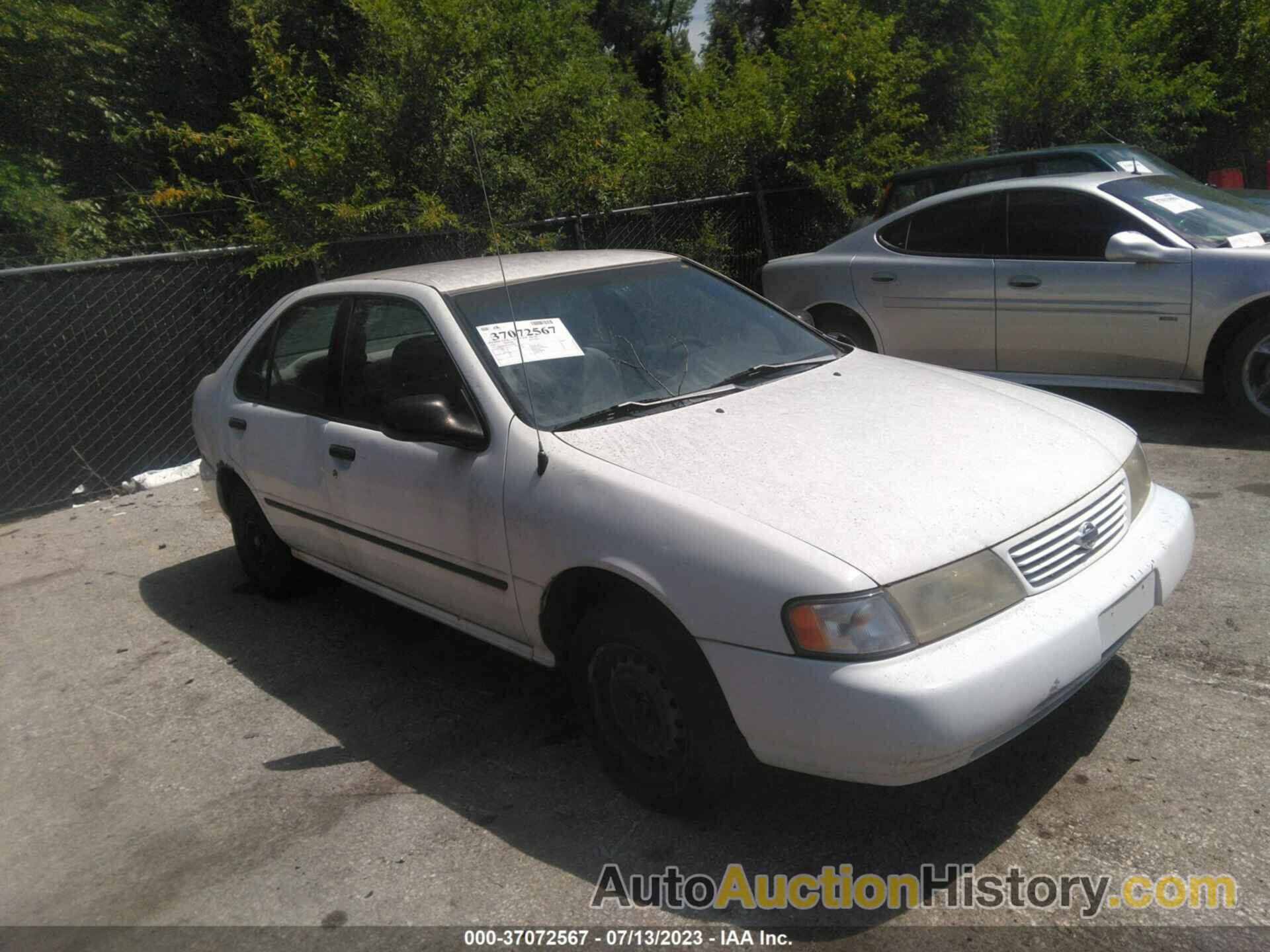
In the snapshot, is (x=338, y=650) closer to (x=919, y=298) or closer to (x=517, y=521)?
(x=517, y=521)

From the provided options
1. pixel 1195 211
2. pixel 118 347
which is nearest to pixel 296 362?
pixel 118 347

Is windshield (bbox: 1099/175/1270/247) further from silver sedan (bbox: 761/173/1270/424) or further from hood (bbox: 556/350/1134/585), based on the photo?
hood (bbox: 556/350/1134/585)

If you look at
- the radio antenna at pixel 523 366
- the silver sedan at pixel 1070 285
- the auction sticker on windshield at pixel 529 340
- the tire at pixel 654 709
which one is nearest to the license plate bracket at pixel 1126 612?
the tire at pixel 654 709

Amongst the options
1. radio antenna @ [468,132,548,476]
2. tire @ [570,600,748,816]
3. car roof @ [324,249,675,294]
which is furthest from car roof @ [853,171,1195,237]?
tire @ [570,600,748,816]

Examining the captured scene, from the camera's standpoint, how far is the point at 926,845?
9.96 feet

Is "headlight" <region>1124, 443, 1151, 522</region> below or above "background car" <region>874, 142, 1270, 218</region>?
below

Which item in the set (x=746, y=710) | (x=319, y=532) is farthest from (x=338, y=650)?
(x=746, y=710)

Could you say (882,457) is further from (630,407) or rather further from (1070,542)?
(630,407)

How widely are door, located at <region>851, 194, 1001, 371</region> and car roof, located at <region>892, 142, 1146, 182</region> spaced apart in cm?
261

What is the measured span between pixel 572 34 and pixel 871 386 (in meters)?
13.0

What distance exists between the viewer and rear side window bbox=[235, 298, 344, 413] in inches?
182

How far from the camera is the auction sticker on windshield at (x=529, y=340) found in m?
3.85

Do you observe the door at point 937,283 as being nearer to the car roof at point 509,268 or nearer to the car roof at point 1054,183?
the car roof at point 1054,183

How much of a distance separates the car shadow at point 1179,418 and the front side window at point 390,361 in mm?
4319
